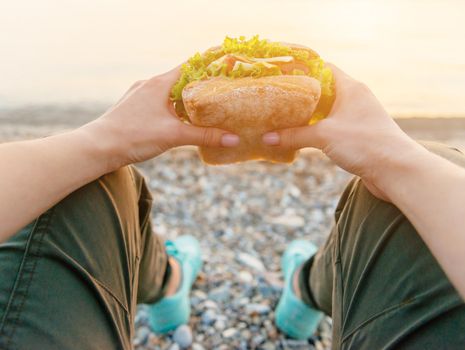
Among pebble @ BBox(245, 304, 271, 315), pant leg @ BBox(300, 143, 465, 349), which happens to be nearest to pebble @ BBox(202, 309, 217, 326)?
pebble @ BBox(245, 304, 271, 315)

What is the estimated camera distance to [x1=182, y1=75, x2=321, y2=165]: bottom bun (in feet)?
7.13

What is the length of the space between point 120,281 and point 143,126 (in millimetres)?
673

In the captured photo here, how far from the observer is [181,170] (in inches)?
238

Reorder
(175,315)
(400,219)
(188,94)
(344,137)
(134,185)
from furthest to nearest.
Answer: (175,315), (134,185), (188,94), (344,137), (400,219)

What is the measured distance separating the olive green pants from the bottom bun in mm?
450

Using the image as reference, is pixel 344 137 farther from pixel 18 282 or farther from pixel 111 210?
pixel 18 282

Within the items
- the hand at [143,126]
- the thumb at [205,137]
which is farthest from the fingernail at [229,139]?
the hand at [143,126]

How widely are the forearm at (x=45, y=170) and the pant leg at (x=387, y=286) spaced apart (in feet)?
3.53

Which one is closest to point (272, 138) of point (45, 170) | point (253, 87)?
point (253, 87)

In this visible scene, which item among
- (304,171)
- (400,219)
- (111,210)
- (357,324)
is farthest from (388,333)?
(304,171)

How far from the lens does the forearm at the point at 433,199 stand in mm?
1402

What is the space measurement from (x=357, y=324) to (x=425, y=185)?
2.01 ft

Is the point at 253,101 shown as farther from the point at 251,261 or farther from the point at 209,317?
the point at 251,261

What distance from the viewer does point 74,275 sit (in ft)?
5.75
